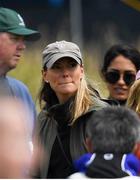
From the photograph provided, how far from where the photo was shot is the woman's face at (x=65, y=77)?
4.12 metres

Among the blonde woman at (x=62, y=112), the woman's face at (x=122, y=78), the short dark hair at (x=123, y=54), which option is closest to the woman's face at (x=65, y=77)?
the blonde woman at (x=62, y=112)

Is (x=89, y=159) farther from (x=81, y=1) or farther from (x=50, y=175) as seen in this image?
(x=81, y=1)

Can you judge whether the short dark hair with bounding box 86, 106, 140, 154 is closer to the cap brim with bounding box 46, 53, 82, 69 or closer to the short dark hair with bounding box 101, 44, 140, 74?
the cap brim with bounding box 46, 53, 82, 69

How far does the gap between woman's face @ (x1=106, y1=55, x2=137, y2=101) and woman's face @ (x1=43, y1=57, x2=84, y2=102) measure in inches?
23.1

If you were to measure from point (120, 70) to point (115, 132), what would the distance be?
5.20 ft

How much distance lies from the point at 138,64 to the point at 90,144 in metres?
1.60

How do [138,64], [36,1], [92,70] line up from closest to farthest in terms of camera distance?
1. [138,64]
2. [92,70]
3. [36,1]

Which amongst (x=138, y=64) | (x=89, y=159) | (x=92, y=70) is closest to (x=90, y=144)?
(x=89, y=159)

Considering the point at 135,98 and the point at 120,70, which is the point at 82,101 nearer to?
the point at 135,98

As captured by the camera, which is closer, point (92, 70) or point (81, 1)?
point (92, 70)

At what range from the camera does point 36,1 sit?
32.9 ft

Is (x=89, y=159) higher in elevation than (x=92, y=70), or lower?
higher

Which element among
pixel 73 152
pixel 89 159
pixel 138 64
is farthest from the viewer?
pixel 138 64

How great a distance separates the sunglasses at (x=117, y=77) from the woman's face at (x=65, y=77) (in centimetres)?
60
